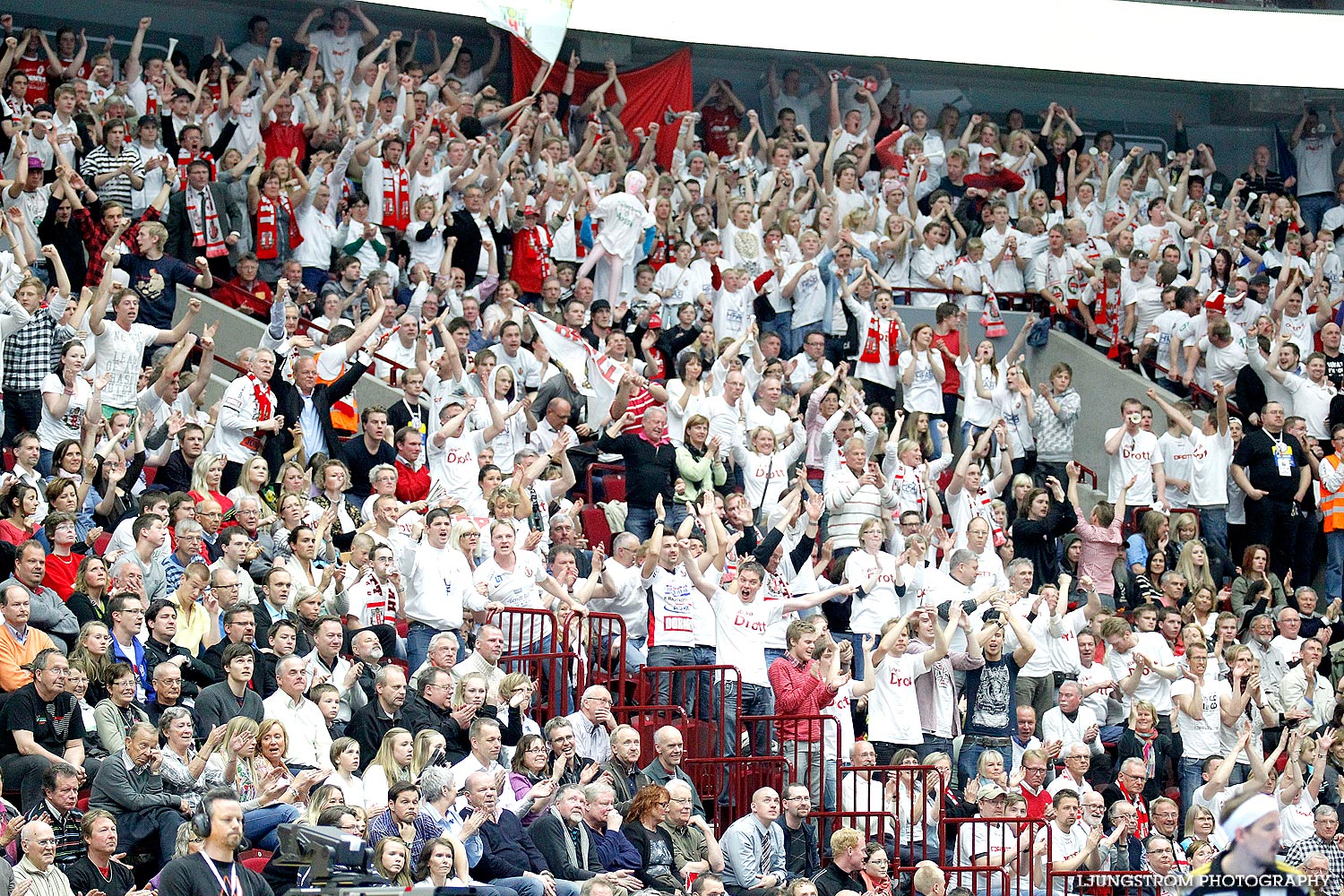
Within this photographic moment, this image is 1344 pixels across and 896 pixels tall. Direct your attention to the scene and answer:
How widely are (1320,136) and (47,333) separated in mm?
17380

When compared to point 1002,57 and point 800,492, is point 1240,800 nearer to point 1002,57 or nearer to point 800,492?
point 800,492

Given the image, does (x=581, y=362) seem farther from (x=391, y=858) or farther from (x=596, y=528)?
(x=391, y=858)

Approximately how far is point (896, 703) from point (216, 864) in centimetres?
634

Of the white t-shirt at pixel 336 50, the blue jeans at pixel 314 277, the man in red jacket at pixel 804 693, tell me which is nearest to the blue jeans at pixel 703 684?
the man in red jacket at pixel 804 693

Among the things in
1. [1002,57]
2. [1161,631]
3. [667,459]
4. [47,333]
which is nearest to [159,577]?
[47,333]

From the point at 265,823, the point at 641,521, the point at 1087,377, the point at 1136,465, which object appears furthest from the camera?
the point at 1087,377

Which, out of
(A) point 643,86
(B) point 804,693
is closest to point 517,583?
(B) point 804,693

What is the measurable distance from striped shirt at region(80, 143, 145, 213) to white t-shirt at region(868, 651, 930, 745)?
7.50 metres

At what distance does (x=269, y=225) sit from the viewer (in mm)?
17812

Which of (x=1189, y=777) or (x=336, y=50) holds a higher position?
(x=336, y=50)

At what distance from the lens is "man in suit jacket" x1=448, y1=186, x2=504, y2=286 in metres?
18.8

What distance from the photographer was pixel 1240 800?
22.4 feet

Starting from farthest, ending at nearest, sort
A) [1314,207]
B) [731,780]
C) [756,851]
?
[1314,207]
[731,780]
[756,851]

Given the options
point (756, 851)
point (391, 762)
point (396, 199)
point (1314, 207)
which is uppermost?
point (1314, 207)
